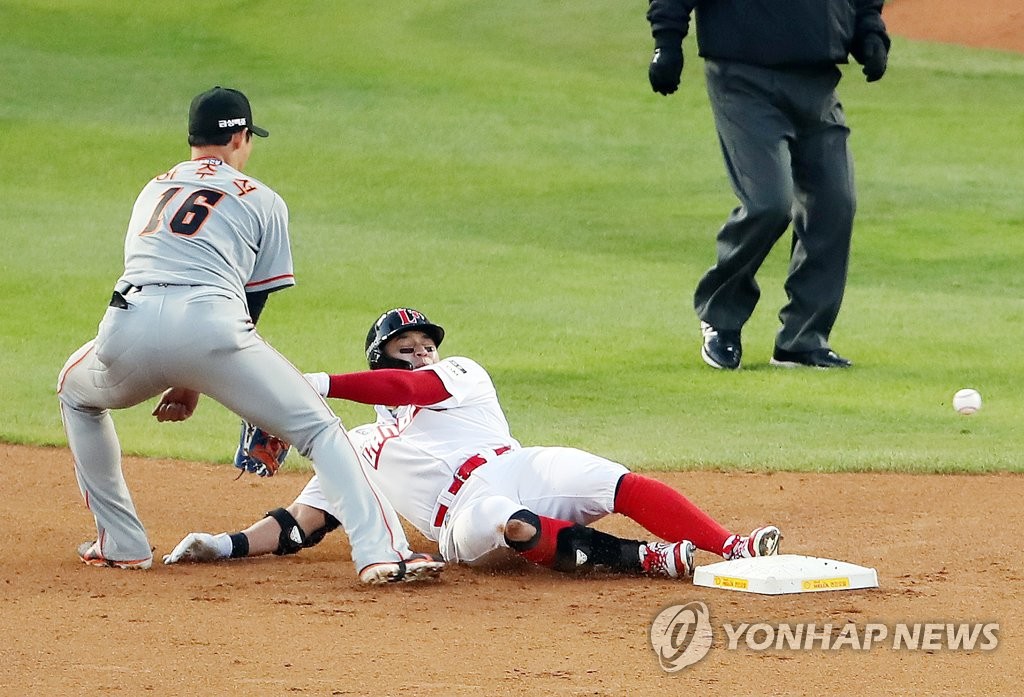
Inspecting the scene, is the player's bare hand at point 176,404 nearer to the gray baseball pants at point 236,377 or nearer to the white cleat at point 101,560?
the gray baseball pants at point 236,377

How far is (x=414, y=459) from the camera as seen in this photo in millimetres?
5941

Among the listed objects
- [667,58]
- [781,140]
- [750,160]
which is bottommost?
[750,160]

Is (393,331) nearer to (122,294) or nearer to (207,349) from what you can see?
(207,349)

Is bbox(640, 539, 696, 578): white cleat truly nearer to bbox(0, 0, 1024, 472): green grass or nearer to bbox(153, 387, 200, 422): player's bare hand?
bbox(153, 387, 200, 422): player's bare hand

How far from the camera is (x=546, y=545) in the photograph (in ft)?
18.2

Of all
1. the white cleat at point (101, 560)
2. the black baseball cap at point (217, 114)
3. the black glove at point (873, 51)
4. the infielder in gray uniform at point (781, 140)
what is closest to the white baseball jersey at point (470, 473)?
the white cleat at point (101, 560)

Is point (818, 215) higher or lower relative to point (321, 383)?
higher

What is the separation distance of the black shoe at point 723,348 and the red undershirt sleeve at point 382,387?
15.3 ft

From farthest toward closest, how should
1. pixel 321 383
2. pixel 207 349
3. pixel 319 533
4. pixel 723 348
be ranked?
pixel 723 348 → pixel 319 533 → pixel 321 383 → pixel 207 349

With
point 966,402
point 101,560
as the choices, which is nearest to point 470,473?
point 101,560

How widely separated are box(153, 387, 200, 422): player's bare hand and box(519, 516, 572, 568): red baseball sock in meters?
1.27

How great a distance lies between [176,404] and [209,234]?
655mm

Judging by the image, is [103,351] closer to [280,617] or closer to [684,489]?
[280,617]

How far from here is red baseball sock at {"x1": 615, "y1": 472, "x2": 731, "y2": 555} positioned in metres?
5.62
